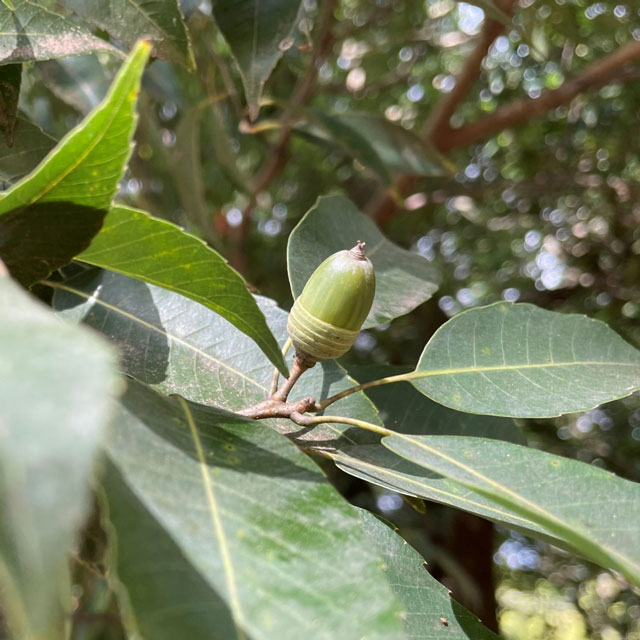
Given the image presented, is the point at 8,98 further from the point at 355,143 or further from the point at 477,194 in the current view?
the point at 477,194

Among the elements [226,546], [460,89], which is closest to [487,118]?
[460,89]

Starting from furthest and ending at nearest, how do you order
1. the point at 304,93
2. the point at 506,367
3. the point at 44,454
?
the point at 304,93, the point at 506,367, the point at 44,454

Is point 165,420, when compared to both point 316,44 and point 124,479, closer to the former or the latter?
point 124,479

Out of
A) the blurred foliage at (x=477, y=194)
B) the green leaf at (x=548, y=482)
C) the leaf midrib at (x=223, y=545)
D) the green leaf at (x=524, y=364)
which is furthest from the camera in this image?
the blurred foliage at (x=477, y=194)

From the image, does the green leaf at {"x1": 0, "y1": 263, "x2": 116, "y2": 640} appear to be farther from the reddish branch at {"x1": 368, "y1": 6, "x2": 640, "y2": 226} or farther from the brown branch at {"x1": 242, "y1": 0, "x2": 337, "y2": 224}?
the reddish branch at {"x1": 368, "y1": 6, "x2": 640, "y2": 226}

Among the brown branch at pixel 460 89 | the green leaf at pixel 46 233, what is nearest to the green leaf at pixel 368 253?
the green leaf at pixel 46 233

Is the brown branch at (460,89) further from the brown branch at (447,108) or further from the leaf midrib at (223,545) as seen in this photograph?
the leaf midrib at (223,545)
